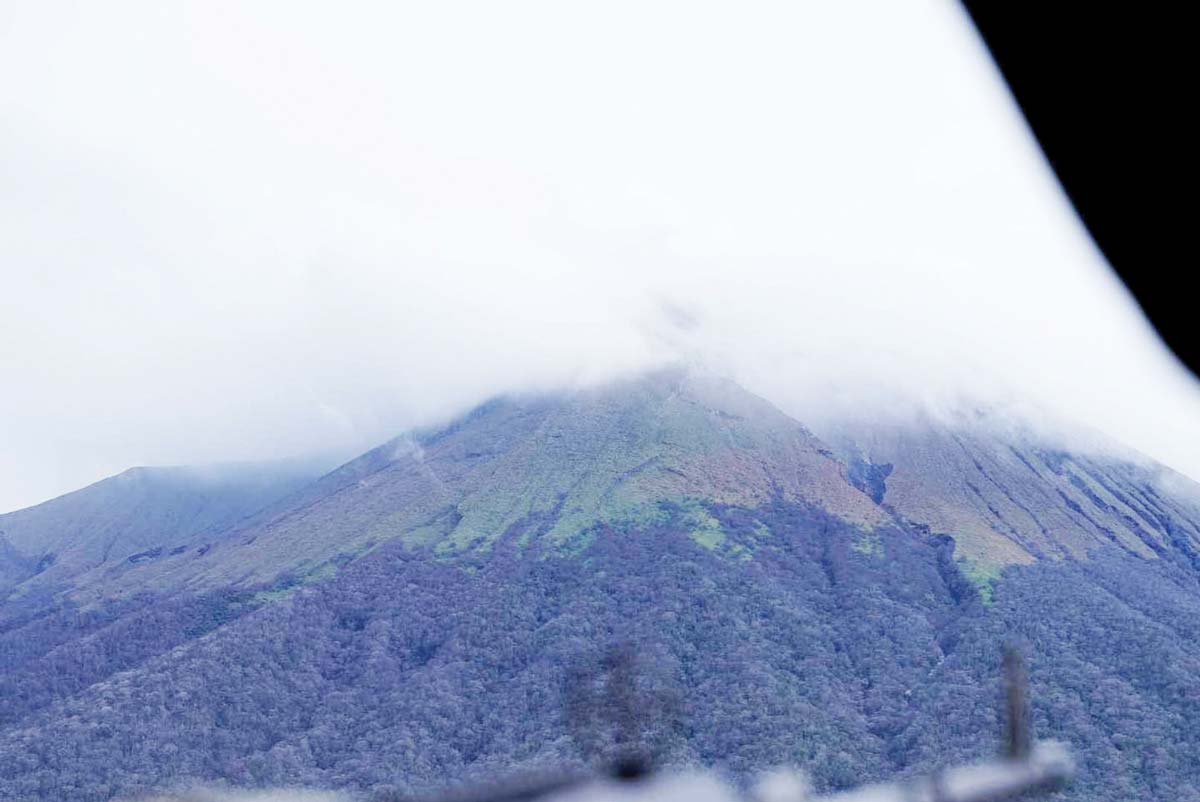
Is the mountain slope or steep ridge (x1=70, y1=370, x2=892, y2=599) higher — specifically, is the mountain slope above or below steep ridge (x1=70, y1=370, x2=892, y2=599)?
above

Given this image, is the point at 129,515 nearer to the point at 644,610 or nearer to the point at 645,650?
the point at 644,610

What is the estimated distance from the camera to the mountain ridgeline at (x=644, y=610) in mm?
56969

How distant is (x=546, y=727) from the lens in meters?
59.6

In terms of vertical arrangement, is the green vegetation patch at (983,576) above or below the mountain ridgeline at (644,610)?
below

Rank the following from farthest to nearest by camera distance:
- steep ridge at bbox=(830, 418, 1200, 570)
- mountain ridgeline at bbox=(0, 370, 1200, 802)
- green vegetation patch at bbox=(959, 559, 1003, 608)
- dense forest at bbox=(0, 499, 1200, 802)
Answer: steep ridge at bbox=(830, 418, 1200, 570) < green vegetation patch at bbox=(959, 559, 1003, 608) < mountain ridgeline at bbox=(0, 370, 1200, 802) < dense forest at bbox=(0, 499, 1200, 802)

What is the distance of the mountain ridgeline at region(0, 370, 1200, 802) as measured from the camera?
2243 inches

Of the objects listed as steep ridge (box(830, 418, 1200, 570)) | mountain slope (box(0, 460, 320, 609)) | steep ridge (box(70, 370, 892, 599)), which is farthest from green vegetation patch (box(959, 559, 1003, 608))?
mountain slope (box(0, 460, 320, 609))

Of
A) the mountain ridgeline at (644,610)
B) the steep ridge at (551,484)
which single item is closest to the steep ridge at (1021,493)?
the mountain ridgeline at (644,610)

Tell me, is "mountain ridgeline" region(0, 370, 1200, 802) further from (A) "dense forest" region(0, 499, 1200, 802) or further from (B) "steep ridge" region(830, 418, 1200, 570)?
(B) "steep ridge" region(830, 418, 1200, 570)

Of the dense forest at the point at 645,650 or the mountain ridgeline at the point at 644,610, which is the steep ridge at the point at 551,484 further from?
the dense forest at the point at 645,650

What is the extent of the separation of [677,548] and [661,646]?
13173 millimetres

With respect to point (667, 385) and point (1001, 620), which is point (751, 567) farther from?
point (667, 385)

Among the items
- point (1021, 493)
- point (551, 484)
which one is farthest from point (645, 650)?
point (1021, 493)

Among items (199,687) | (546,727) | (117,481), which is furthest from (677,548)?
(117,481)
